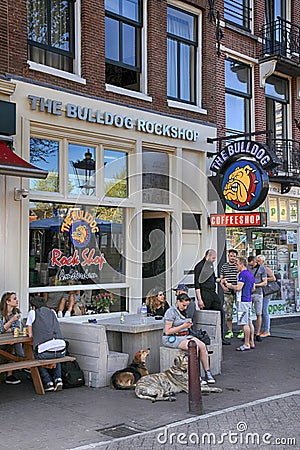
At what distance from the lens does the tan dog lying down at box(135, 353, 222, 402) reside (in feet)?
25.6

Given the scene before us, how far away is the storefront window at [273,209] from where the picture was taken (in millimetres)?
16781

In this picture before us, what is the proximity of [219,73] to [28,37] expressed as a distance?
5.98 metres

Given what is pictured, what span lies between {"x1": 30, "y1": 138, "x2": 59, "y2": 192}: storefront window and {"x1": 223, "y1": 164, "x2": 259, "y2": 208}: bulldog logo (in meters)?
3.93

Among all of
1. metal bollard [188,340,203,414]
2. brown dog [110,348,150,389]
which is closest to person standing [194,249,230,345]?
brown dog [110,348,150,389]

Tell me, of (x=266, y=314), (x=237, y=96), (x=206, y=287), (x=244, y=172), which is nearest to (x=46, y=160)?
(x=206, y=287)

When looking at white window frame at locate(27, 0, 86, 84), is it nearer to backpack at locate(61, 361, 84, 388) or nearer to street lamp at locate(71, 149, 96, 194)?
street lamp at locate(71, 149, 96, 194)

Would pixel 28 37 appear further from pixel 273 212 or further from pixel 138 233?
pixel 273 212

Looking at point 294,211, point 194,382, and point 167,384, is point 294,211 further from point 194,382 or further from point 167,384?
point 194,382

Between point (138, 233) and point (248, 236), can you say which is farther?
point (248, 236)

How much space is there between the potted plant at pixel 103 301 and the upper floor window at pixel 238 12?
8.32 metres

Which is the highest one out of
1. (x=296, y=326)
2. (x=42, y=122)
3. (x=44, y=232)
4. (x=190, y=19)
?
(x=190, y=19)

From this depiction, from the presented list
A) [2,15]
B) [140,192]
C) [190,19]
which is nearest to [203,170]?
[140,192]

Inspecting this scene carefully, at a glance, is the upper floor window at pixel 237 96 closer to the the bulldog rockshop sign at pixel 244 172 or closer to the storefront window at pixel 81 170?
the the bulldog rockshop sign at pixel 244 172

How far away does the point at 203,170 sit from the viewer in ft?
46.0
